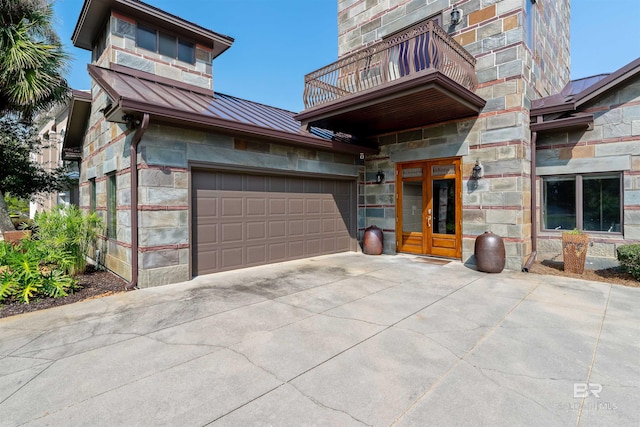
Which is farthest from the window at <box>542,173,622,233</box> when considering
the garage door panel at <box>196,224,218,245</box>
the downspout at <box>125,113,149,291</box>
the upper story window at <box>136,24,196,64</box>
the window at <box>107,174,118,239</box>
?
the upper story window at <box>136,24,196,64</box>

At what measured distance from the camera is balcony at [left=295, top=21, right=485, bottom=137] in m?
6.21

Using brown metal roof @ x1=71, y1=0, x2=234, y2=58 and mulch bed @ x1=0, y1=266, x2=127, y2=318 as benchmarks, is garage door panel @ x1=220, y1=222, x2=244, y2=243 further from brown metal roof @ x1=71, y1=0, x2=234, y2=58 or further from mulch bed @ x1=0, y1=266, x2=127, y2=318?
brown metal roof @ x1=71, y1=0, x2=234, y2=58

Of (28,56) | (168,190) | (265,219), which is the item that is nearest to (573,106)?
(265,219)

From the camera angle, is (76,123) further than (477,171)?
Yes

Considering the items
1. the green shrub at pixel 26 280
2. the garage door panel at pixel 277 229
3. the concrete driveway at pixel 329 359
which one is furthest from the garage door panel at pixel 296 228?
the green shrub at pixel 26 280

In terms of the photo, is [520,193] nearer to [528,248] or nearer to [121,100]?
[528,248]

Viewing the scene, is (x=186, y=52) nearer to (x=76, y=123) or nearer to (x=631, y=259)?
(x=76, y=123)

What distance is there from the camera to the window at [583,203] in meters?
7.06

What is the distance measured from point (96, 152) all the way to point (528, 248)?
Result: 36.1 ft

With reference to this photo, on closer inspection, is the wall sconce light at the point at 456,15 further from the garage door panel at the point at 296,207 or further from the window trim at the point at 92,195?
the window trim at the point at 92,195

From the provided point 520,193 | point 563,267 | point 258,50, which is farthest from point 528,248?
point 258,50

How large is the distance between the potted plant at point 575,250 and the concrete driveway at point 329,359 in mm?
1228

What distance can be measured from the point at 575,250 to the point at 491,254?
1.61m

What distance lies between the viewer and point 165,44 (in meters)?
8.88
